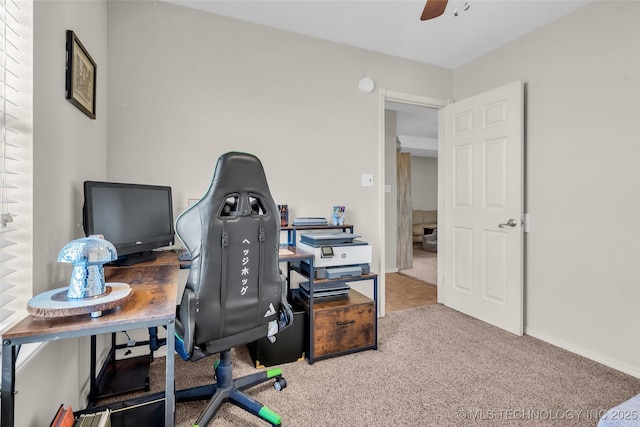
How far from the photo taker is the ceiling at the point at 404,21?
7.54ft

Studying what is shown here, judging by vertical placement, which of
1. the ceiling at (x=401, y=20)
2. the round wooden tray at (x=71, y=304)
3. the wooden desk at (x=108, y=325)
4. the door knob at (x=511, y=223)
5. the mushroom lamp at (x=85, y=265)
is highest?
the ceiling at (x=401, y=20)

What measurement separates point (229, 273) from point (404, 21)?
2.39 meters

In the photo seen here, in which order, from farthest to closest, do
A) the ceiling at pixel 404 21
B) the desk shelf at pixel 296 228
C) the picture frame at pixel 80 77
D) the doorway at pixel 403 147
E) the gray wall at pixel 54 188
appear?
the doorway at pixel 403 147, the desk shelf at pixel 296 228, the ceiling at pixel 404 21, the picture frame at pixel 80 77, the gray wall at pixel 54 188

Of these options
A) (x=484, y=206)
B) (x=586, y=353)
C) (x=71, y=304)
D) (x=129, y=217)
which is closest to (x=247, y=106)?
(x=129, y=217)

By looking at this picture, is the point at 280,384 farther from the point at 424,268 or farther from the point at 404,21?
the point at 424,268

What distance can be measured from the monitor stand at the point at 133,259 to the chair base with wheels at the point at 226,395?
2.44 ft

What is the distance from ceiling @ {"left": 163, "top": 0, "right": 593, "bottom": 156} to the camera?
2.30 metres

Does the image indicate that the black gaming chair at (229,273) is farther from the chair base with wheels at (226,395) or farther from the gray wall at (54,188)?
the gray wall at (54,188)

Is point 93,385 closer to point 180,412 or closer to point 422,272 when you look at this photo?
point 180,412

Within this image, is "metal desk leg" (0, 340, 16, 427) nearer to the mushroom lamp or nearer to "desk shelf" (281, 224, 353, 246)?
the mushroom lamp

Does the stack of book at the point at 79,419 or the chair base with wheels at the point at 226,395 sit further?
the chair base with wheels at the point at 226,395

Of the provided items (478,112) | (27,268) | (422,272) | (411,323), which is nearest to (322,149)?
(478,112)

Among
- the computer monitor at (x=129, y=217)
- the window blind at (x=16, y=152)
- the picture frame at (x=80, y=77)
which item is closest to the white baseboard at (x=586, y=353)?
the computer monitor at (x=129, y=217)

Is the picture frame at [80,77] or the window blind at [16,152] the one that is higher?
the picture frame at [80,77]
